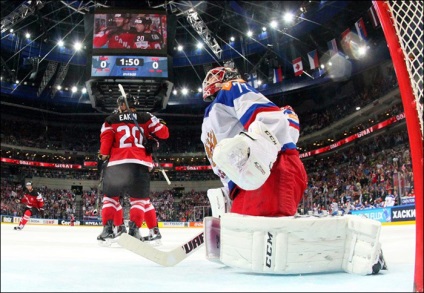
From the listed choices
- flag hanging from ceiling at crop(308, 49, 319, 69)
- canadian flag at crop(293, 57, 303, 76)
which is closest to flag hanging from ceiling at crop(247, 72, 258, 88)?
canadian flag at crop(293, 57, 303, 76)

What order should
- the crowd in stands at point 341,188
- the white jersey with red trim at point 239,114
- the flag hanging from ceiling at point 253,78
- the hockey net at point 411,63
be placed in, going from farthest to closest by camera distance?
the flag hanging from ceiling at point 253,78 → the crowd in stands at point 341,188 → the white jersey with red trim at point 239,114 → the hockey net at point 411,63

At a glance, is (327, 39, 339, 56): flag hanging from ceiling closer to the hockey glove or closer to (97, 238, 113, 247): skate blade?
the hockey glove

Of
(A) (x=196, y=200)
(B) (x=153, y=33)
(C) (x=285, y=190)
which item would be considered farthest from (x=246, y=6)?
(C) (x=285, y=190)

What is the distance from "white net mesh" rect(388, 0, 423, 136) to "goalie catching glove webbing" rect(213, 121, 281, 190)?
55cm

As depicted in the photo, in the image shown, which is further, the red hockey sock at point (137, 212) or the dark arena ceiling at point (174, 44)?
the dark arena ceiling at point (174, 44)

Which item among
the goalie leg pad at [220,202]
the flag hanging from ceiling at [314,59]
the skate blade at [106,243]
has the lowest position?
the skate blade at [106,243]

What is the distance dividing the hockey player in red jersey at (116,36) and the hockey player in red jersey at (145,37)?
0.52 ft

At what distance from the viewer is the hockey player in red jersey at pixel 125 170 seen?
12.5ft

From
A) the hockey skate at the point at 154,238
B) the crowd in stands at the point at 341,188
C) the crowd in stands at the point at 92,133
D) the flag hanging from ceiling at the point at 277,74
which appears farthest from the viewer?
the crowd in stands at the point at 92,133

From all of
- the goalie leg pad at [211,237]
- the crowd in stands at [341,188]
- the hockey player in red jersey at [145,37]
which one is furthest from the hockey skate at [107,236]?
the hockey player in red jersey at [145,37]

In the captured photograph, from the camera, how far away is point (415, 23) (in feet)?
4.15

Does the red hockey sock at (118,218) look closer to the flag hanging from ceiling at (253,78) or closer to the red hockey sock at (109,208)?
the red hockey sock at (109,208)

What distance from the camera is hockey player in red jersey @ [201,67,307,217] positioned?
151 cm

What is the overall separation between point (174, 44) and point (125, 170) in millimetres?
9133
